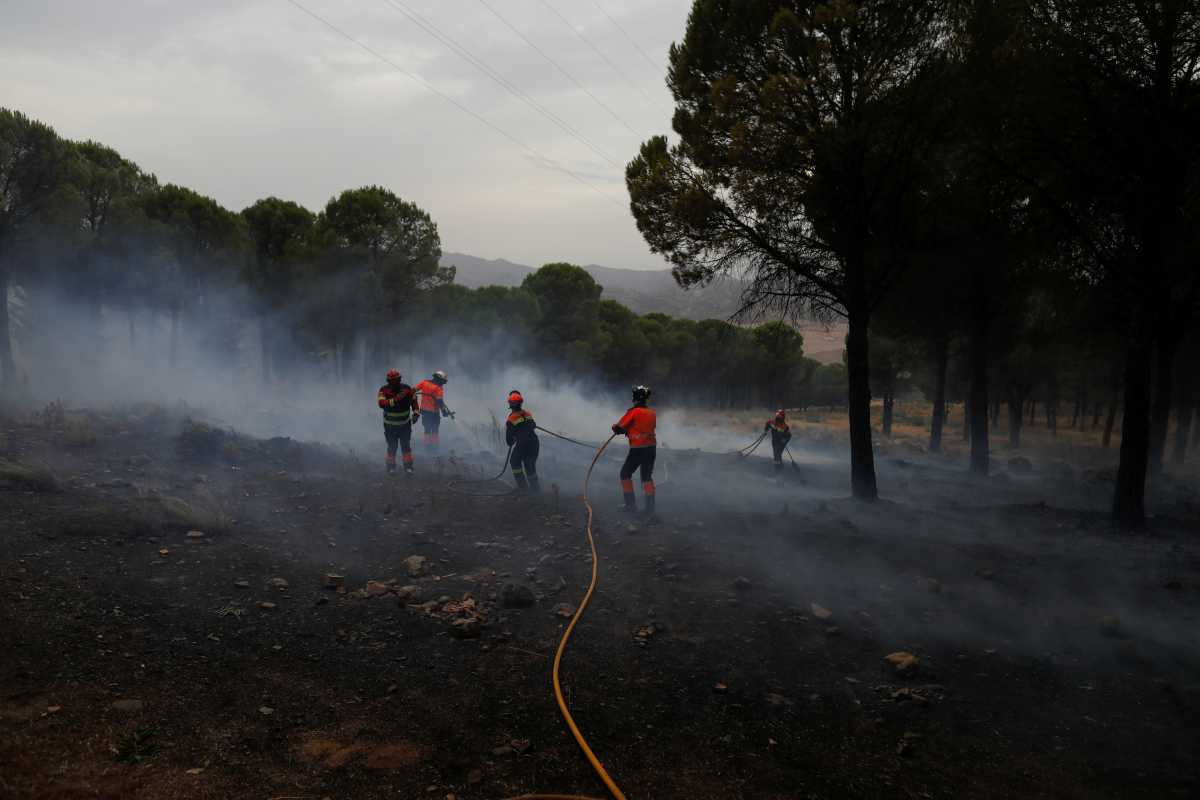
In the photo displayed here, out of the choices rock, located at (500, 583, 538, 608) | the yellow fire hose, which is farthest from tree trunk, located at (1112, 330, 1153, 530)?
rock, located at (500, 583, 538, 608)

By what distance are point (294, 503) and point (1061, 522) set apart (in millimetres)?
11607

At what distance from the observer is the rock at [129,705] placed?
391 cm

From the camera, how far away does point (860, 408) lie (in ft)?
37.0

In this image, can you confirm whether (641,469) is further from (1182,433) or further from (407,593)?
(1182,433)

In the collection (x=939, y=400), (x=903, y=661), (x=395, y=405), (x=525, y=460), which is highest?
(x=939, y=400)

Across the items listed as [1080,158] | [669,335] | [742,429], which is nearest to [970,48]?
[1080,158]

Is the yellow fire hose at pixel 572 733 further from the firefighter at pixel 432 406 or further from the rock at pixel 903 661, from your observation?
the firefighter at pixel 432 406

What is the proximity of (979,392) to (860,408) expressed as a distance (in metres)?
7.09

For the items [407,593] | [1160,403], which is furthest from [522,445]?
[1160,403]

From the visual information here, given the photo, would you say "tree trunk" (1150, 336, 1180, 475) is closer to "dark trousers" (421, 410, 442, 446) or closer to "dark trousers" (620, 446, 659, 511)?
"dark trousers" (620, 446, 659, 511)

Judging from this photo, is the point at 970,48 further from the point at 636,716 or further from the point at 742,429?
the point at 742,429

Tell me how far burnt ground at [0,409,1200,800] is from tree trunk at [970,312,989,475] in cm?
713

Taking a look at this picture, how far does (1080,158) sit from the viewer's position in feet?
31.4

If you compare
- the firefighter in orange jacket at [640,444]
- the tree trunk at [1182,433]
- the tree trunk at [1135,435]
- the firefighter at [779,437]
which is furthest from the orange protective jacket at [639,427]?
the tree trunk at [1182,433]
